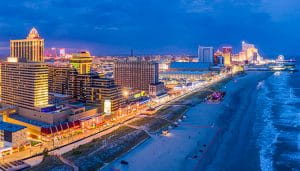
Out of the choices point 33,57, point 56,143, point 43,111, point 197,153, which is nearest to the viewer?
point 197,153

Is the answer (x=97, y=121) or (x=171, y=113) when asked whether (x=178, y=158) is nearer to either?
(x=97, y=121)

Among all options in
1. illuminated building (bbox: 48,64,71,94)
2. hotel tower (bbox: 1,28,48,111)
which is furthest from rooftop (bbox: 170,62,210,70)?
hotel tower (bbox: 1,28,48,111)

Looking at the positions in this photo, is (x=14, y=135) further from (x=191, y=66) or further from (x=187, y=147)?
(x=191, y=66)

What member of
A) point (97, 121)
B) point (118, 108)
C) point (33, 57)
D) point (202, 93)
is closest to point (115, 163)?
point (97, 121)

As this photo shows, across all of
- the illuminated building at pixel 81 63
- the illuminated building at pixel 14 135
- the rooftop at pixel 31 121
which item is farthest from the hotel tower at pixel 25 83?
the illuminated building at pixel 81 63

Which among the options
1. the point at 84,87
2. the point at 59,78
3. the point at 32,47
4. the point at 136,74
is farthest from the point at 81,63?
the point at 136,74

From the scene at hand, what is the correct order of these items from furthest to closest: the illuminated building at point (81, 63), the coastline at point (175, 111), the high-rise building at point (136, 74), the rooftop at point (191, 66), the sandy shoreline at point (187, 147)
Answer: the rooftop at point (191, 66) → the high-rise building at point (136, 74) → the illuminated building at point (81, 63) → the coastline at point (175, 111) → the sandy shoreline at point (187, 147)

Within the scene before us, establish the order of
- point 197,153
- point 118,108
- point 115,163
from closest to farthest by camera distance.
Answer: point 115,163 < point 197,153 < point 118,108

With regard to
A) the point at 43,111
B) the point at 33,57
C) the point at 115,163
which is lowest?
the point at 115,163

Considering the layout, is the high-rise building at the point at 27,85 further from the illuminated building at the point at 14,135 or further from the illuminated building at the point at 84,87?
the illuminated building at the point at 14,135
